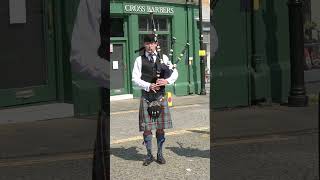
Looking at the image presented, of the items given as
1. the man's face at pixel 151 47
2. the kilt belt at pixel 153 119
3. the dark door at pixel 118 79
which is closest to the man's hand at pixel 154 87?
the kilt belt at pixel 153 119

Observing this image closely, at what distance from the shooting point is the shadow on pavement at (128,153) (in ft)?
15.5

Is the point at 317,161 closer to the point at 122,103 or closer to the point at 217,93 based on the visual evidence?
the point at 217,93

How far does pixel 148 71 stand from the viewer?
4.39 meters

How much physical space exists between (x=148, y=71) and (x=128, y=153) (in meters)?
0.97

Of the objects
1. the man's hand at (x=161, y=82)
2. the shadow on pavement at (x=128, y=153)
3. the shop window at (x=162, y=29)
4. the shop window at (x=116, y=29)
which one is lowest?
the shadow on pavement at (x=128, y=153)

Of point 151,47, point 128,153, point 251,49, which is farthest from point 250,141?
Answer: point 128,153

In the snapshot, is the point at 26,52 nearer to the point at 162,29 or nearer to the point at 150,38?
the point at 150,38

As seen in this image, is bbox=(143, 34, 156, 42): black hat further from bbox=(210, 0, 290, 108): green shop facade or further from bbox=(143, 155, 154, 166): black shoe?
bbox=(210, 0, 290, 108): green shop facade

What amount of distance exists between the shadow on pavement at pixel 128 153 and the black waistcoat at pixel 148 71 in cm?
69

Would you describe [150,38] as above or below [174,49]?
below

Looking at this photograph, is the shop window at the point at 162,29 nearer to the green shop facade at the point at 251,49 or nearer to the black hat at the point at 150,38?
the black hat at the point at 150,38

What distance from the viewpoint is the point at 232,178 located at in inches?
77.9

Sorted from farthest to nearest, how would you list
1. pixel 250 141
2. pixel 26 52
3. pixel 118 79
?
pixel 118 79, pixel 250 141, pixel 26 52

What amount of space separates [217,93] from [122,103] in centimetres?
616
